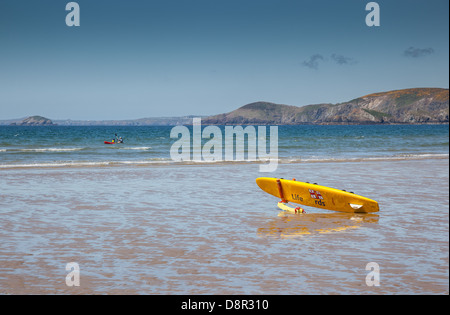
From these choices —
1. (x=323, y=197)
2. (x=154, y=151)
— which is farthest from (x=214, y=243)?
(x=154, y=151)

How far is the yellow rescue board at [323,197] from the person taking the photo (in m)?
13.1

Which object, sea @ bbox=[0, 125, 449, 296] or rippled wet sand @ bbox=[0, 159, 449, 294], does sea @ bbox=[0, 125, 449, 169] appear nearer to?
rippled wet sand @ bbox=[0, 159, 449, 294]

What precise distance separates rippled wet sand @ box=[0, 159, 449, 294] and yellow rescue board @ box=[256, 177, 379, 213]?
13.5 inches

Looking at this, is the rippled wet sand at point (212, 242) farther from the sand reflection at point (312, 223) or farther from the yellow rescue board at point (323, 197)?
the yellow rescue board at point (323, 197)

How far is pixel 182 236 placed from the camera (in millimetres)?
10773

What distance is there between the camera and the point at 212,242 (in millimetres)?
10219

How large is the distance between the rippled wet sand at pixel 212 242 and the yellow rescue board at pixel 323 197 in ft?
1.13

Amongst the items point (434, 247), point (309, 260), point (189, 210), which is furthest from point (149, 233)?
point (434, 247)

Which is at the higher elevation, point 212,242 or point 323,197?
point 323,197

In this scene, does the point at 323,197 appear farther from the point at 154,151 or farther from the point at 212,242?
the point at 154,151

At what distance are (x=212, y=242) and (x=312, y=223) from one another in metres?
3.22

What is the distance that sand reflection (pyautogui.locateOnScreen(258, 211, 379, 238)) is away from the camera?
11.2 metres

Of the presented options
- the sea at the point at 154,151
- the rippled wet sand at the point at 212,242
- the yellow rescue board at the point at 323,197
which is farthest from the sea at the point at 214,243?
the sea at the point at 154,151
